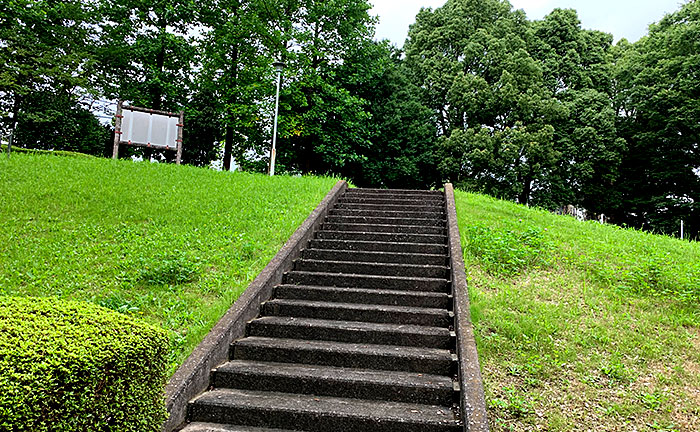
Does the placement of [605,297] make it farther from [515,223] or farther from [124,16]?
[124,16]

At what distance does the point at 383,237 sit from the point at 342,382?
4161 millimetres

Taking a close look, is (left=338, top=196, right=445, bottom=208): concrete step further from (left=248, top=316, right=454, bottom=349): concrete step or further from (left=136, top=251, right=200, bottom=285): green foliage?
(left=248, top=316, right=454, bottom=349): concrete step

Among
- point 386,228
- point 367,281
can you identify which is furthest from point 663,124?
point 367,281

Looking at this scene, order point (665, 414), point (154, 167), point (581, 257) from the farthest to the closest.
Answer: point (154, 167) → point (581, 257) → point (665, 414)

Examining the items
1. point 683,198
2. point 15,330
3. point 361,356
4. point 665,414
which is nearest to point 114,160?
point 361,356

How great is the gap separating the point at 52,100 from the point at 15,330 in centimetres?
2396

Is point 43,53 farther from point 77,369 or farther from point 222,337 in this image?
point 77,369

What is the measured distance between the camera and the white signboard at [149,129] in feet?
46.8

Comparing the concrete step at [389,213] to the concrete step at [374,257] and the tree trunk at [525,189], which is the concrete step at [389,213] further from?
the tree trunk at [525,189]

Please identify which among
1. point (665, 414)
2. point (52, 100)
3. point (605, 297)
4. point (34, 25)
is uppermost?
point (34, 25)

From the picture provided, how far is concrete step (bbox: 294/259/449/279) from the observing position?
6.80 meters

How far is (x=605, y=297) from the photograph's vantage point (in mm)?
6289

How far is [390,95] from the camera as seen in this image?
22.9m

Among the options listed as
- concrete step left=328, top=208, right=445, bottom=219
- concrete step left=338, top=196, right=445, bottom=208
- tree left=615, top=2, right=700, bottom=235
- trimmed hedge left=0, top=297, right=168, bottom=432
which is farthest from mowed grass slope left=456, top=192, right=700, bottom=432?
tree left=615, top=2, right=700, bottom=235
